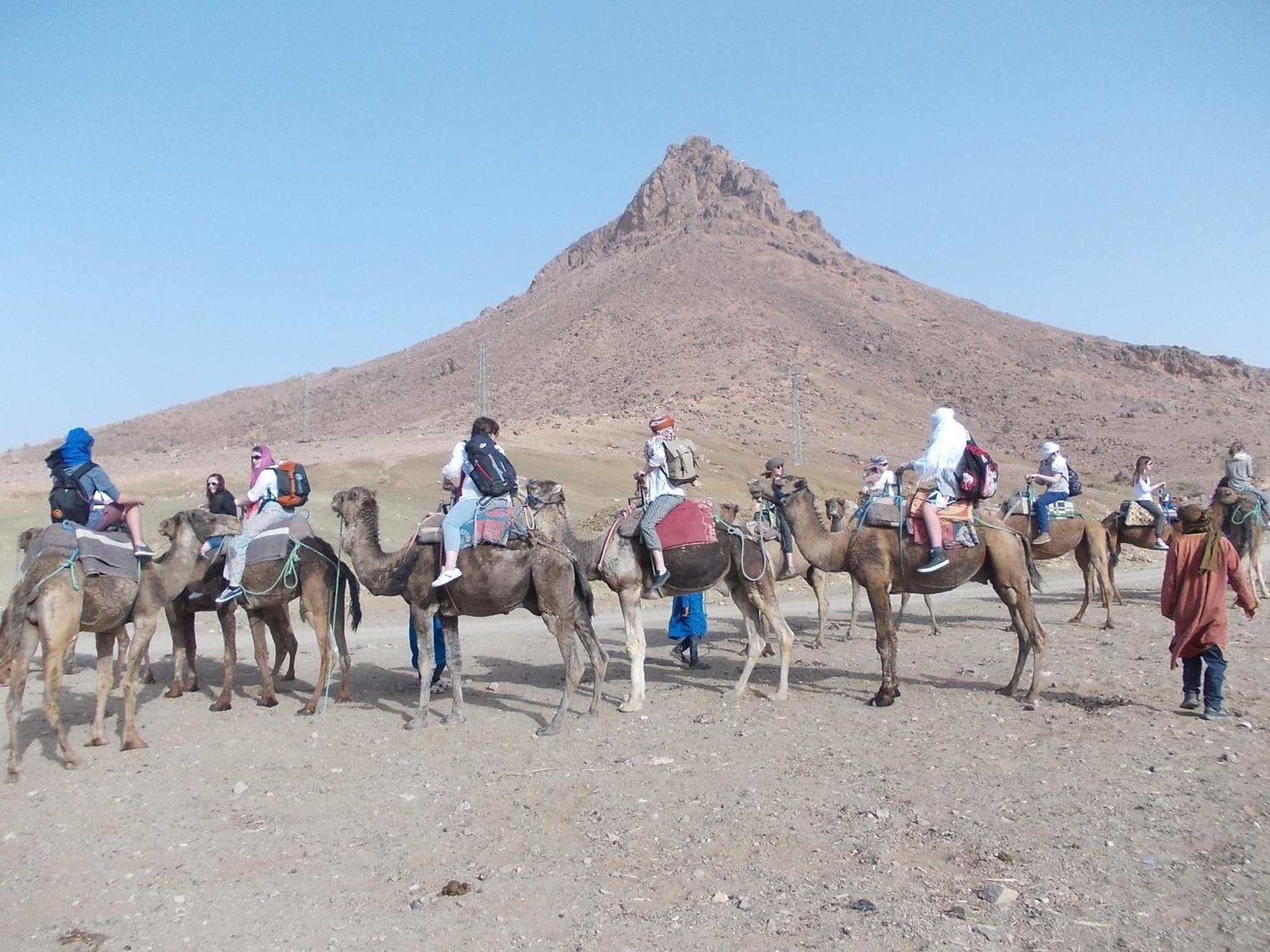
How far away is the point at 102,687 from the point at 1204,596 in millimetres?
10160

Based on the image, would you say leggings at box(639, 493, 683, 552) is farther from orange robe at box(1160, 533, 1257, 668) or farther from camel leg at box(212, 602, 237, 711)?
orange robe at box(1160, 533, 1257, 668)

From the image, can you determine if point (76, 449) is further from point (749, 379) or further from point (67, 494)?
point (749, 379)

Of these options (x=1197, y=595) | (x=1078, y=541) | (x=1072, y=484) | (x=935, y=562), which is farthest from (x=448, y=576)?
(x=1078, y=541)

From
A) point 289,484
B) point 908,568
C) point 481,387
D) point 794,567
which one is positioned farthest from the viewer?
point 481,387

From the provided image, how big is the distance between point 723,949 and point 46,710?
625cm

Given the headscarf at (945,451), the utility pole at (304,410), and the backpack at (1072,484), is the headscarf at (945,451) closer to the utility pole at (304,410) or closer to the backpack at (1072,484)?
the backpack at (1072,484)

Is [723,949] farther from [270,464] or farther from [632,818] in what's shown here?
[270,464]

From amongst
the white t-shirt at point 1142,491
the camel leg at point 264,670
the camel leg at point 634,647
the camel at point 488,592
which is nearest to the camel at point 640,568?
the camel leg at point 634,647

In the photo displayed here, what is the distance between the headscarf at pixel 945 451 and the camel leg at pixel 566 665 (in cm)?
396

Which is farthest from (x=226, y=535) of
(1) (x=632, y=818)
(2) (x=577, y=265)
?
(2) (x=577, y=265)

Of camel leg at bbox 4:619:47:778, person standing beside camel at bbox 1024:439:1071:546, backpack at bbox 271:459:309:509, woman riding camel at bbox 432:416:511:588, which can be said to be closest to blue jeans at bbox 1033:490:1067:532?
person standing beside camel at bbox 1024:439:1071:546

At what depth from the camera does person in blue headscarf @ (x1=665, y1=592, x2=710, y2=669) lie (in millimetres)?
12516

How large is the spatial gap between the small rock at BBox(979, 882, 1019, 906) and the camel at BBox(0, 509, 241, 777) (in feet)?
23.8

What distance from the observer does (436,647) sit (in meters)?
11.9
